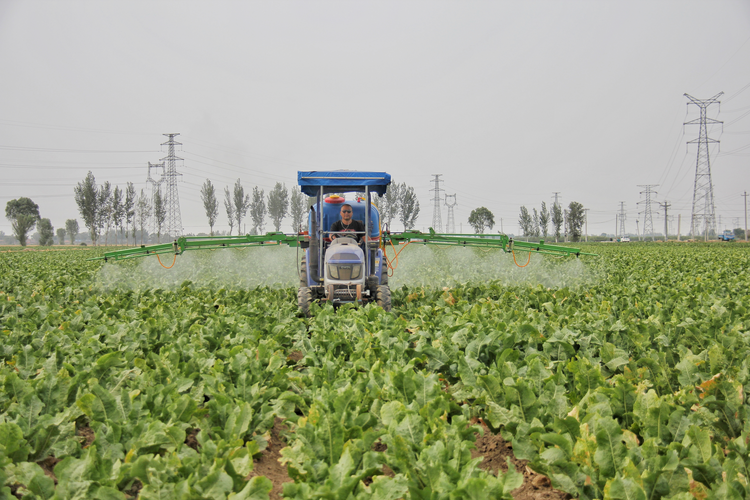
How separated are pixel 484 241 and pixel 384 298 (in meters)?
4.31

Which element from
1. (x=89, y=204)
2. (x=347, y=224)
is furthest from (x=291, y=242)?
(x=89, y=204)

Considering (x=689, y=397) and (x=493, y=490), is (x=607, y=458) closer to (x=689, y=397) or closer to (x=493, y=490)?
(x=493, y=490)

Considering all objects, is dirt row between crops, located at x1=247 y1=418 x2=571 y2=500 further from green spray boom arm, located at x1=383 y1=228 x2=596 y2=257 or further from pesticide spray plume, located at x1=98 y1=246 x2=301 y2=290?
pesticide spray plume, located at x1=98 y1=246 x2=301 y2=290

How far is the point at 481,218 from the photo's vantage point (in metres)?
85.6

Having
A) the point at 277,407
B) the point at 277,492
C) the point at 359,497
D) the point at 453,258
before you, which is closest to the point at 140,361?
the point at 277,407

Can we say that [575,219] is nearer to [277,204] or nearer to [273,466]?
[277,204]

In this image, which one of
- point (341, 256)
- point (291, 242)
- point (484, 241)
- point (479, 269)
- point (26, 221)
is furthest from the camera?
point (26, 221)

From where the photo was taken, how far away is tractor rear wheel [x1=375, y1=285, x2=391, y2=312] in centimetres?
697

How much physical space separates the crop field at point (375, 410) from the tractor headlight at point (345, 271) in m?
1.58

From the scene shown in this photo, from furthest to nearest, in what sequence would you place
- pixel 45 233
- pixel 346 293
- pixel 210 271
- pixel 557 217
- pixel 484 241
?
pixel 557 217 → pixel 45 233 → pixel 210 271 → pixel 484 241 → pixel 346 293

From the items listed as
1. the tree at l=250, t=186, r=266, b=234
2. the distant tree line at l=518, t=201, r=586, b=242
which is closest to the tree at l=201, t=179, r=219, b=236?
the tree at l=250, t=186, r=266, b=234

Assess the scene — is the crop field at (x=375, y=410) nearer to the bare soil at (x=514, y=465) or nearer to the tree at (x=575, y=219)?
the bare soil at (x=514, y=465)

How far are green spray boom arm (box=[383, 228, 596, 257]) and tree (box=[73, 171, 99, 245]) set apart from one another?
231ft

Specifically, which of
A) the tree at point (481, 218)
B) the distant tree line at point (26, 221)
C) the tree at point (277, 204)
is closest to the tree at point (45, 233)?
the distant tree line at point (26, 221)
